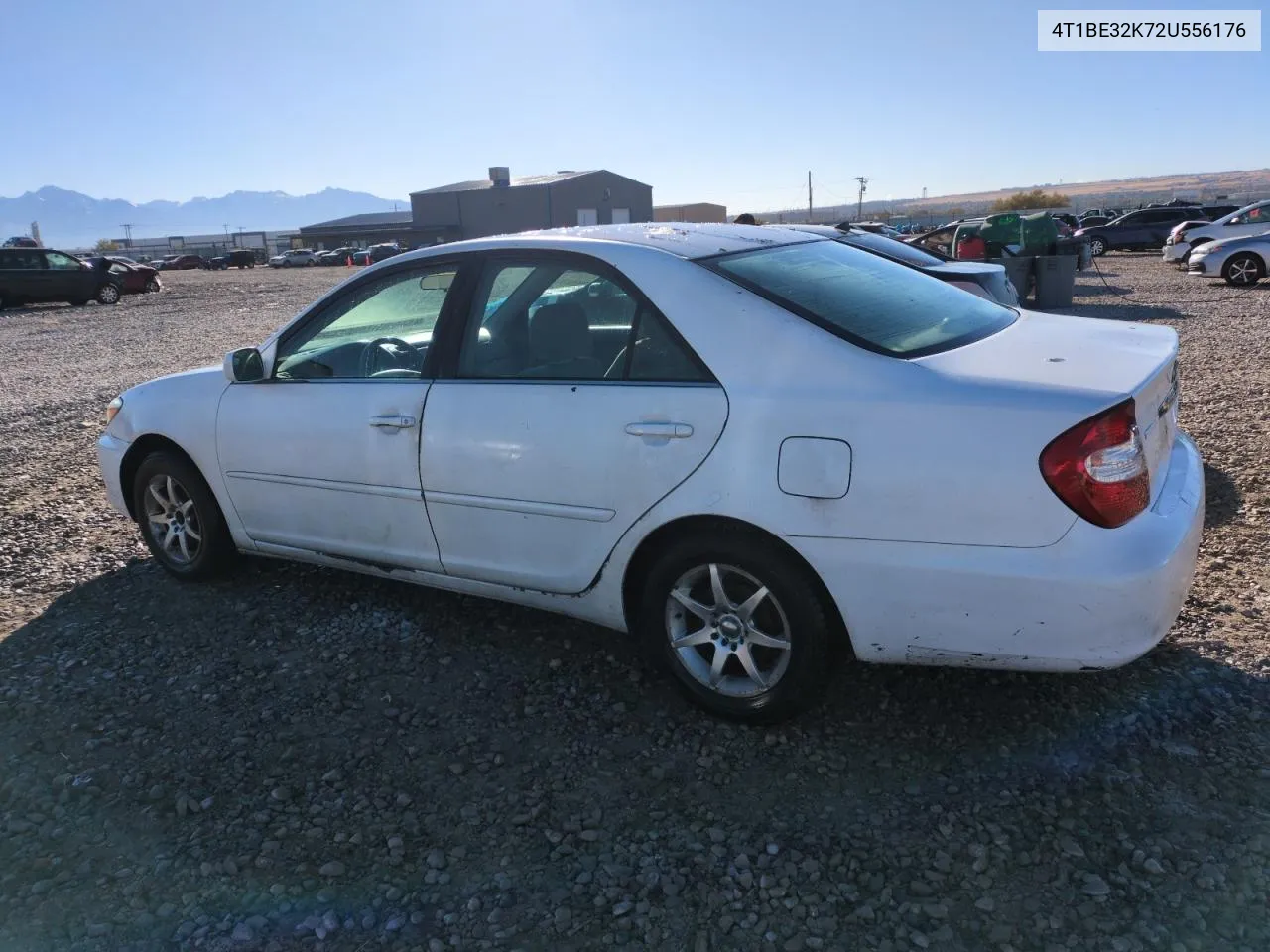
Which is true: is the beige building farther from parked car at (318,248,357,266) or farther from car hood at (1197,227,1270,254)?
car hood at (1197,227,1270,254)

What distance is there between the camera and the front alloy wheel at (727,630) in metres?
2.99

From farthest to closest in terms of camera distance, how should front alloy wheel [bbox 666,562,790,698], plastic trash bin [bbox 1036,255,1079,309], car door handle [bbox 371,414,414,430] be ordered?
1. plastic trash bin [bbox 1036,255,1079,309]
2. car door handle [bbox 371,414,414,430]
3. front alloy wheel [bbox 666,562,790,698]

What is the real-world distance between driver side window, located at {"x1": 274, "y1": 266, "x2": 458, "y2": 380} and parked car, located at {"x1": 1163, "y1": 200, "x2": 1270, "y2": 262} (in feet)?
73.2

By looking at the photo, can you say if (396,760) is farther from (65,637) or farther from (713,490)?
(65,637)

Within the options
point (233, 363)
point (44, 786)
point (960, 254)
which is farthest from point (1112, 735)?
point (960, 254)

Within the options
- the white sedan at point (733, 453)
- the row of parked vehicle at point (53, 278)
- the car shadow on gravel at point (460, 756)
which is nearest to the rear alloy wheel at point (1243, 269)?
the white sedan at point (733, 453)

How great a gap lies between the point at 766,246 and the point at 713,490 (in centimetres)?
116

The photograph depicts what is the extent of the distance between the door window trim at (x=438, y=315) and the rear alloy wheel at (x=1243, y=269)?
18574 millimetres

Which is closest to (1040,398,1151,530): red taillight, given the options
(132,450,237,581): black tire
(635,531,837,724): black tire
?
(635,531,837,724): black tire

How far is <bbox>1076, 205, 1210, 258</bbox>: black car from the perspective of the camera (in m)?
31.2

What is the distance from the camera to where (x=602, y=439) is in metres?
3.12

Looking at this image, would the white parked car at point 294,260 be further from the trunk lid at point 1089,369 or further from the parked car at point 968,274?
the trunk lid at point 1089,369

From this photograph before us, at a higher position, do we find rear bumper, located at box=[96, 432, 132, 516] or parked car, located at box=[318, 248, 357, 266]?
parked car, located at box=[318, 248, 357, 266]

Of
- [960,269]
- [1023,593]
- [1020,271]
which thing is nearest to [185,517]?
[1023,593]
